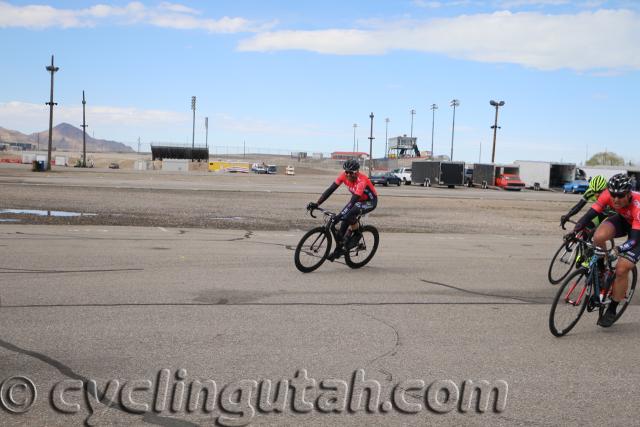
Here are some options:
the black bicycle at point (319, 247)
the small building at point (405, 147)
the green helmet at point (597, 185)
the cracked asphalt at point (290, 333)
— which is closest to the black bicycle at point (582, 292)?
the cracked asphalt at point (290, 333)

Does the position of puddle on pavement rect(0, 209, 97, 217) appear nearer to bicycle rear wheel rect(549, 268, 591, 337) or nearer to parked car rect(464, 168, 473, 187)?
bicycle rear wheel rect(549, 268, 591, 337)

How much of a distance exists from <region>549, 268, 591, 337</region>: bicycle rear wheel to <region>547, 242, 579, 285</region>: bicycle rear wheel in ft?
11.5

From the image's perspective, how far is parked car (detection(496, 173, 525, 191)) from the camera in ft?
197

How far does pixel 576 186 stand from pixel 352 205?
5271 cm

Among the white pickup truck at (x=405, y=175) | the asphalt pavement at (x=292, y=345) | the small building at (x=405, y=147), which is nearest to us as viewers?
the asphalt pavement at (x=292, y=345)

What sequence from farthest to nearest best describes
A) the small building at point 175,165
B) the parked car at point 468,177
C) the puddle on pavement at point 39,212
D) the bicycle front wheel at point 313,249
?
the small building at point 175,165
the parked car at point 468,177
the puddle on pavement at point 39,212
the bicycle front wheel at point 313,249

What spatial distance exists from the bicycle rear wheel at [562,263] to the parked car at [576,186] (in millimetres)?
50803

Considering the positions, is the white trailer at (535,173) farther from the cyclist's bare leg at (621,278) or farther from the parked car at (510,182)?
the cyclist's bare leg at (621,278)

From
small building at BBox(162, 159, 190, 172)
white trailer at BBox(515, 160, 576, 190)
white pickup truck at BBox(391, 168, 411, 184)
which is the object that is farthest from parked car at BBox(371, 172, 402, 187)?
small building at BBox(162, 159, 190, 172)

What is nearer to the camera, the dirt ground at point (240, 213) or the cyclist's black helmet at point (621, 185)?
the cyclist's black helmet at point (621, 185)

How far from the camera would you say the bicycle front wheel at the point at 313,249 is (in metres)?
10.5

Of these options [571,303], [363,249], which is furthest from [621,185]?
[363,249]

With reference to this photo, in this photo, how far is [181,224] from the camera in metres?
19.0

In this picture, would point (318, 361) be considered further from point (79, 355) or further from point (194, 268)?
point (194, 268)
